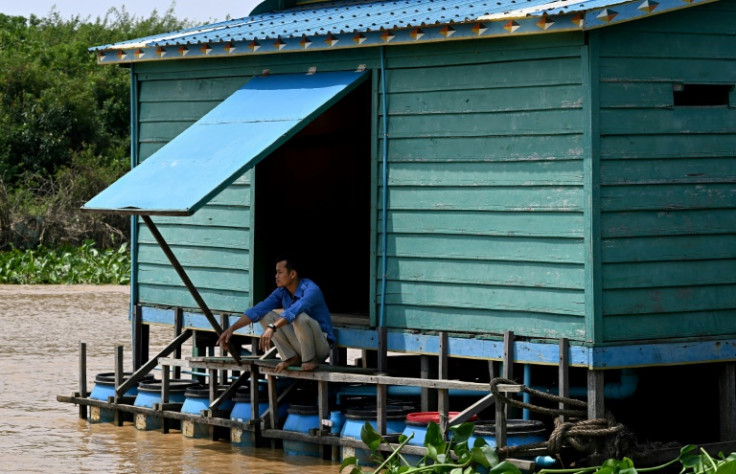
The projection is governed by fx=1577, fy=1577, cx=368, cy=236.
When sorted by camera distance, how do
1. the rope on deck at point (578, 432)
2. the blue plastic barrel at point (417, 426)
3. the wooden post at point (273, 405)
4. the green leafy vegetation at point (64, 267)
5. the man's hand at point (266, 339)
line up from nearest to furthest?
the rope on deck at point (578, 432) → the blue plastic barrel at point (417, 426) → the man's hand at point (266, 339) → the wooden post at point (273, 405) → the green leafy vegetation at point (64, 267)

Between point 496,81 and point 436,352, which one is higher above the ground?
point 496,81

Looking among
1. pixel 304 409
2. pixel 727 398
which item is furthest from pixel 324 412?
pixel 727 398

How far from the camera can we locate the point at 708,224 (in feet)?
40.8

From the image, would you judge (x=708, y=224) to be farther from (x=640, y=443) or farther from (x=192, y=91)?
(x=192, y=91)

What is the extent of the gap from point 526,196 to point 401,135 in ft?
4.94

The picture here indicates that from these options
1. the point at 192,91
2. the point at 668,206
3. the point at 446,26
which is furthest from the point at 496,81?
the point at 192,91

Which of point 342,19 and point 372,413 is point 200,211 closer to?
point 342,19

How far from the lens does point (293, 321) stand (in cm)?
1324

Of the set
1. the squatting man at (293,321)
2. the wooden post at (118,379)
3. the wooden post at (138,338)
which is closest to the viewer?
the squatting man at (293,321)

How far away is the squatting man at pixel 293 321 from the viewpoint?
13250 millimetres

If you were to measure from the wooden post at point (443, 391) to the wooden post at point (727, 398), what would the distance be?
2.21 m

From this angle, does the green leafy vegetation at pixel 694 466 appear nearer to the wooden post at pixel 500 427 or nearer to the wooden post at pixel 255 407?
the wooden post at pixel 500 427

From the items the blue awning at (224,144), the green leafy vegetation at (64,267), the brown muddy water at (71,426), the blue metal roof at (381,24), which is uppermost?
the blue metal roof at (381,24)

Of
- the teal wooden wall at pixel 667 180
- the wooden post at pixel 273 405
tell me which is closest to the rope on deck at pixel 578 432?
the teal wooden wall at pixel 667 180
